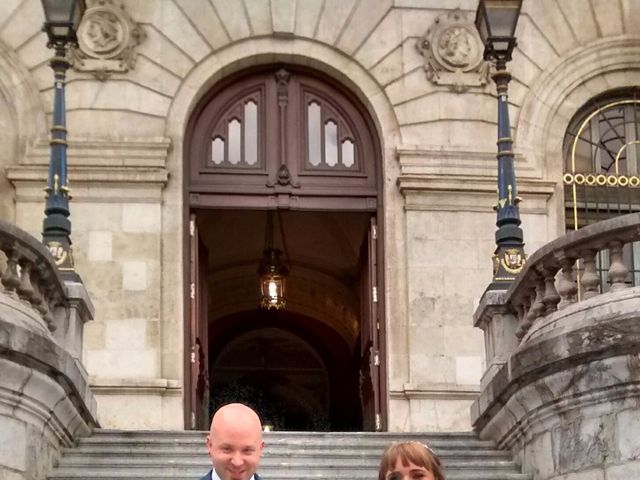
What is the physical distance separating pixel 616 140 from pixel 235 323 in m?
10.6

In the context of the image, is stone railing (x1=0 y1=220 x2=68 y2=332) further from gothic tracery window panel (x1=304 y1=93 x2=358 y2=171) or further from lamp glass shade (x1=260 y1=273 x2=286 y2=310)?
lamp glass shade (x1=260 y1=273 x2=286 y2=310)

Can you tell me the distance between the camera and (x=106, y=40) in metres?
19.5

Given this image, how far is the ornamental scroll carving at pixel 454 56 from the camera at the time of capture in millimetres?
19797

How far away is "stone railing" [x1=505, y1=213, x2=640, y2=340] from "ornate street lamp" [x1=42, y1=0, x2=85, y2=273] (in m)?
3.83

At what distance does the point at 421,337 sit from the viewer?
18922 millimetres

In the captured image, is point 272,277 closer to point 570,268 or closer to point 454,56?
point 454,56

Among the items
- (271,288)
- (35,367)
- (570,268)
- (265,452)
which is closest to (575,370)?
(570,268)

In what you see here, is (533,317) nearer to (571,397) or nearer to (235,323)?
(571,397)

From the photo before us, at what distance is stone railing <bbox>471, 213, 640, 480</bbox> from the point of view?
40.7ft

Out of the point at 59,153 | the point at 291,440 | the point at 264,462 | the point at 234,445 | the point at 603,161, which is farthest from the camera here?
the point at 603,161

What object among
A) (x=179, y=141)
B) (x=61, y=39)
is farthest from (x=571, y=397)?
(x=179, y=141)

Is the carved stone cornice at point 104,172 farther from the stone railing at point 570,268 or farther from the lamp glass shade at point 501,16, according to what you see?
the stone railing at point 570,268

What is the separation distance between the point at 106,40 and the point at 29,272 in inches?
257

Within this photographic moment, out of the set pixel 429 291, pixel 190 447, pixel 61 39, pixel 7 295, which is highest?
pixel 61 39
